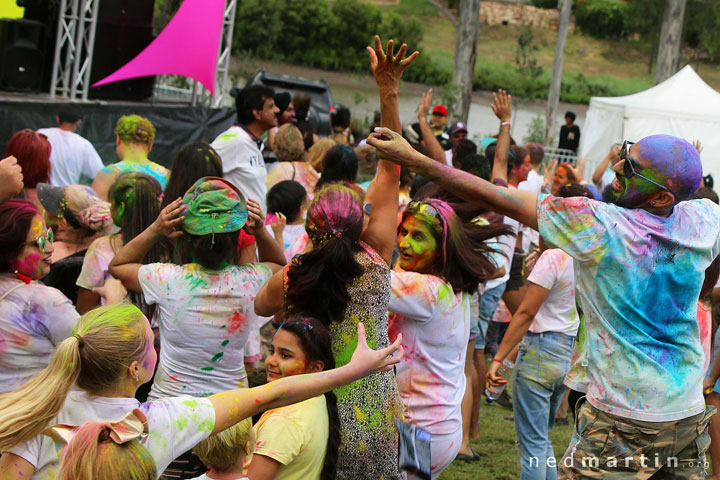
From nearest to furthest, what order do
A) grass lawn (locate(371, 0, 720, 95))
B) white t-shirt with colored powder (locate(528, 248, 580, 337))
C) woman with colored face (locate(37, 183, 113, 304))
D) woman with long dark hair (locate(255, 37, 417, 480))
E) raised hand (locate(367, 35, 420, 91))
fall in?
1. woman with long dark hair (locate(255, 37, 417, 480))
2. raised hand (locate(367, 35, 420, 91))
3. woman with colored face (locate(37, 183, 113, 304))
4. white t-shirt with colored powder (locate(528, 248, 580, 337))
5. grass lawn (locate(371, 0, 720, 95))

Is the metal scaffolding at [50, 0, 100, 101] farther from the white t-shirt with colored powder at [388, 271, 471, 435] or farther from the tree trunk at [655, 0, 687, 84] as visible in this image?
the tree trunk at [655, 0, 687, 84]

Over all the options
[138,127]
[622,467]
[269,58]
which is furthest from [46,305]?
[269,58]

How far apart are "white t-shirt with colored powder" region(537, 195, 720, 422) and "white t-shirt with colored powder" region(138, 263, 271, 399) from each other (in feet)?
4.66

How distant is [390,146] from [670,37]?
21.0 meters

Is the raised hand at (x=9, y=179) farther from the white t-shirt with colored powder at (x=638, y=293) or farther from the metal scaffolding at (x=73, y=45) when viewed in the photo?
the metal scaffolding at (x=73, y=45)

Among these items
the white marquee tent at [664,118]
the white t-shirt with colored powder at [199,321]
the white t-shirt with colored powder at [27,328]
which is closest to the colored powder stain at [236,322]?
the white t-shirt with colored powder at [199,321]

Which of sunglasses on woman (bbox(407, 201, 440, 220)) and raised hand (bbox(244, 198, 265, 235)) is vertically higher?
sunglasses on woman (bbox(407, 201, 440, 220))

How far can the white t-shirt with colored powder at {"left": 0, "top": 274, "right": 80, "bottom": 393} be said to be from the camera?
323cm

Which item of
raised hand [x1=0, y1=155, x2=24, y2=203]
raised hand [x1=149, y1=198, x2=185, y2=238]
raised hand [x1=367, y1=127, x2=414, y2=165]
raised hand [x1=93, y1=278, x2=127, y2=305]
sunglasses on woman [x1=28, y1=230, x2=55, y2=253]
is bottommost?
raised hand [x1=93, y1=278, x2=127, y2=305]

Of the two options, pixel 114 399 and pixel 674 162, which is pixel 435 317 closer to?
pixel 674 162

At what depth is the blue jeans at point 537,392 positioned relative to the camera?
177 inches

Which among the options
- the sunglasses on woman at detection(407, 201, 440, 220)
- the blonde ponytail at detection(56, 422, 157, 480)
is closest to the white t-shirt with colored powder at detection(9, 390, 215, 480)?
the blonde ponytail at detection(56, 422, 157, 480)

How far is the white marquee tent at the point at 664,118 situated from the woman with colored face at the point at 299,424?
1389 centimetres

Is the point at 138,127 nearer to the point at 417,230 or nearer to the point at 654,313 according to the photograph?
the point at 417,230
